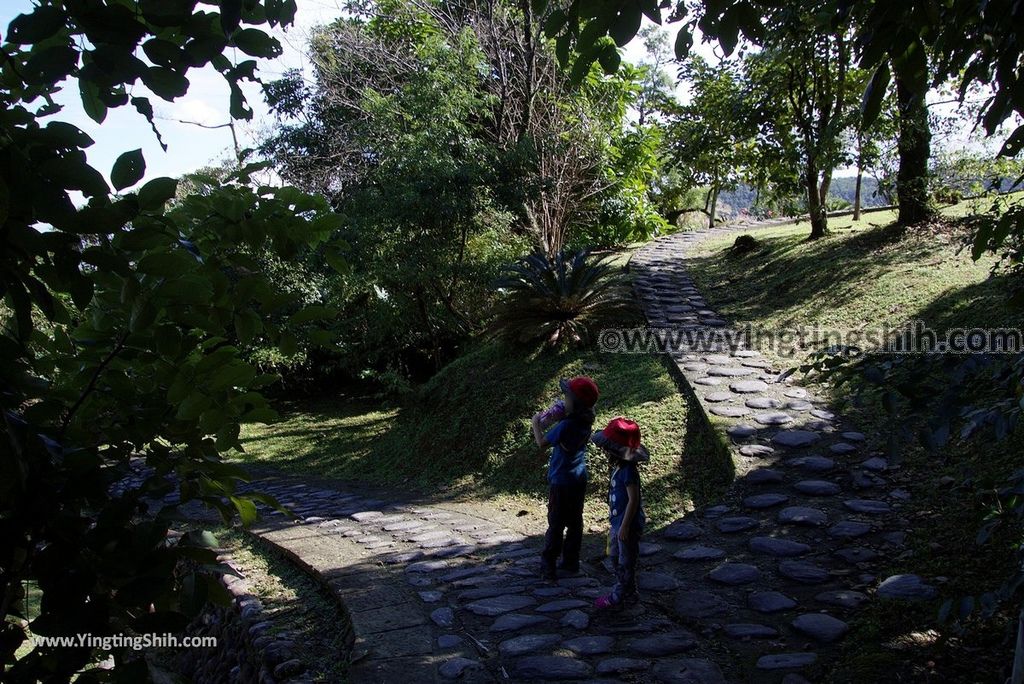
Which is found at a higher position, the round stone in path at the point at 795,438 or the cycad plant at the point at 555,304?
the cycad plant at the point at 555,304

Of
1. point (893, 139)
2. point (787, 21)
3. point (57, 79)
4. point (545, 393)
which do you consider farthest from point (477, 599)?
point (893, 139)

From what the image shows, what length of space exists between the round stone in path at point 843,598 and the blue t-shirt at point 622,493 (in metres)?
1.07

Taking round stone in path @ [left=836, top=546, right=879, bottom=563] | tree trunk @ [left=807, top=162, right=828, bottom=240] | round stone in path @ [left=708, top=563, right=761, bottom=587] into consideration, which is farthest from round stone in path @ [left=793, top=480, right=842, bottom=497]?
tree trunk @ [left=807, top=162, right=828, bottom=240]

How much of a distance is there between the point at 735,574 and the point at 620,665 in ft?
4.46

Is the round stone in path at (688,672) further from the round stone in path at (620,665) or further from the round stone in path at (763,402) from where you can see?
the round stone in path at (763,402)

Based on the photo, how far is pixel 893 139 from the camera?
39.0 ft

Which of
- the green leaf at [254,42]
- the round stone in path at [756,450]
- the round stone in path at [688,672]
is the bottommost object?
the round stone in path at [688,672]

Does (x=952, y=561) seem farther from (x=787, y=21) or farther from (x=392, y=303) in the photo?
(x=392, y=303)

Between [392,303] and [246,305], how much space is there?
34.4 feet

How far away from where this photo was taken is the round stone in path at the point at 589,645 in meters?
3.78

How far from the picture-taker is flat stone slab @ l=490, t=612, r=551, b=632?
4129mm

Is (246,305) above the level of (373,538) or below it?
above

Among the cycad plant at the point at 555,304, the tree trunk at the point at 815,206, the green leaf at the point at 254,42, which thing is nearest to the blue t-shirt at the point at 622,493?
the green leaf at the point at 254,42

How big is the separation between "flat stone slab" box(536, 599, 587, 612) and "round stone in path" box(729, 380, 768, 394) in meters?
3.83
